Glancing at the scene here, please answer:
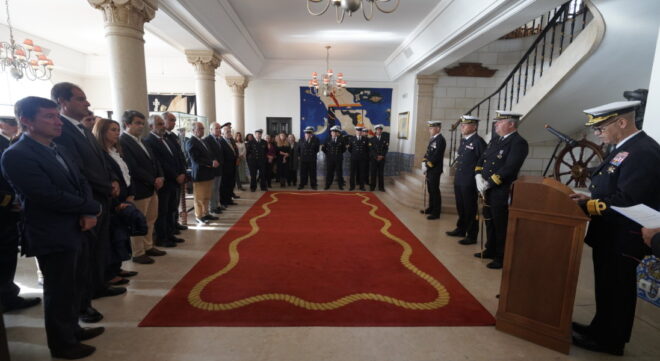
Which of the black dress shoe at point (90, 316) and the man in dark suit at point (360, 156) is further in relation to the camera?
the man in dark suit at point (360, 156)

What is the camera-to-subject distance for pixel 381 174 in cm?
852

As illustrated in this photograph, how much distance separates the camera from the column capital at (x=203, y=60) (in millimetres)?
6539

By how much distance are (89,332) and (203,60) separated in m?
5.80

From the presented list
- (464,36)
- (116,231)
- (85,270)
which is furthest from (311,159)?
(85,270)

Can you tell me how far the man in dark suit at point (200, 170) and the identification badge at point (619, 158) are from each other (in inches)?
183

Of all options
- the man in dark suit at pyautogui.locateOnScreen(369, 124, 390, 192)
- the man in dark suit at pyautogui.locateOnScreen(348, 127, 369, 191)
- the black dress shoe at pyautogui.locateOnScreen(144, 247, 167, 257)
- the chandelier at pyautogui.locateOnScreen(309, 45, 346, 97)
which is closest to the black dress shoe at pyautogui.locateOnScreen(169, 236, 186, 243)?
the black dress shoe at pyautogui.locateOnScreen(144, 247, 167, 257)

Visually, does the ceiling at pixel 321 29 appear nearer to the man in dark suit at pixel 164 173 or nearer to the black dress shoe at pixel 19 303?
the man in dark suit at pixel 164 173

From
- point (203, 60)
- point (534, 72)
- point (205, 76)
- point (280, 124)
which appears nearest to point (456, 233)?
point (534, 72)

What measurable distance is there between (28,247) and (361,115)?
9451mm

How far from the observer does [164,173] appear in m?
3.86

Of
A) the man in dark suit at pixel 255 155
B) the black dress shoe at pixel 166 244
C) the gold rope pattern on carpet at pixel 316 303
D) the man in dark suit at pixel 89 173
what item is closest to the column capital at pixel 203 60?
the man in dark suit at pixel 255 155

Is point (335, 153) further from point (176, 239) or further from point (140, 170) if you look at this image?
point (140, 170)

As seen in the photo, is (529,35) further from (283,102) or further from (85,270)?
(85,270)

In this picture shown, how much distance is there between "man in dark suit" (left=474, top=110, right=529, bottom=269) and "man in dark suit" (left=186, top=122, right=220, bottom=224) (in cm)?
391
